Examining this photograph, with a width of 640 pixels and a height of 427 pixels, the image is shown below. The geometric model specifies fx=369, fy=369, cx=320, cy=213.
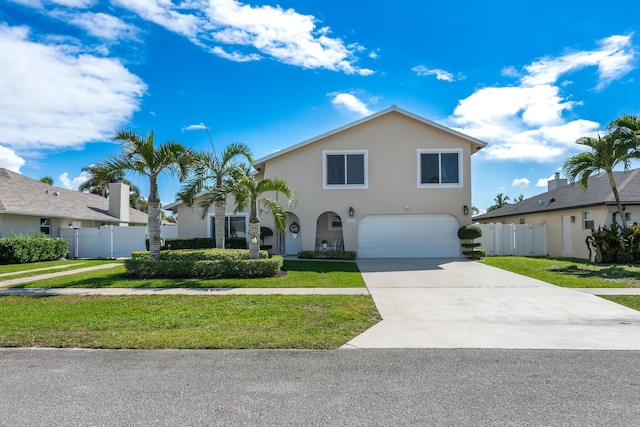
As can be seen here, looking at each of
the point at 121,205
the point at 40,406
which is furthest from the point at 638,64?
the point at 121,205

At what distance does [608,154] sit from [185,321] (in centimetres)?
1697

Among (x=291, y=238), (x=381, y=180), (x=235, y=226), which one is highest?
(x=381, y=180)

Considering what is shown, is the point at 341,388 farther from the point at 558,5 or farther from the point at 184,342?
the point at 558,5

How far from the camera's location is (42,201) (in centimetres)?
2089

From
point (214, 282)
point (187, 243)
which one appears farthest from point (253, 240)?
point (187, 243)

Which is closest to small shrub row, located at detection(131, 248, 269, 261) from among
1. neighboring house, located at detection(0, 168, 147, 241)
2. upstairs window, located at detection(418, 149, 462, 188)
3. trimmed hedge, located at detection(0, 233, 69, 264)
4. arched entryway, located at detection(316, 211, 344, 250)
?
arched entryway, located at detection(316, 211, 344, 250)

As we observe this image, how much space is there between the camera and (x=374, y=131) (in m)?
18.1

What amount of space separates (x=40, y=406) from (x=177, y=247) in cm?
1473

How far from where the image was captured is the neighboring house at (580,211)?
1700 cm

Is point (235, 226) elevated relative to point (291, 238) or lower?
elevated

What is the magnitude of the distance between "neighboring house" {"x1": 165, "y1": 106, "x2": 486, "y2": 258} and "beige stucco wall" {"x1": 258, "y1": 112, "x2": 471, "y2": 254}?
0.16ft

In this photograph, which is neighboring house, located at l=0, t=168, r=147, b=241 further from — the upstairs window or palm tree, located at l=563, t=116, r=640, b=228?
palm tree, located at l=563, t=116, r=640, b=228

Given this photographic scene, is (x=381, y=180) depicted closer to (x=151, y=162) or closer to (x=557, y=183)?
(x=151, y=162)

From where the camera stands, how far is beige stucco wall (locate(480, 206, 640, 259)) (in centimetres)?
1704
